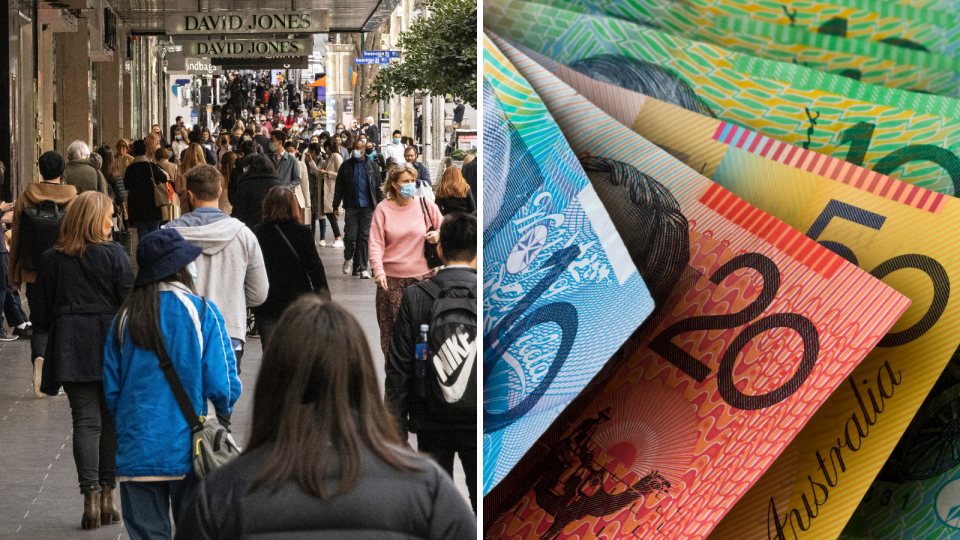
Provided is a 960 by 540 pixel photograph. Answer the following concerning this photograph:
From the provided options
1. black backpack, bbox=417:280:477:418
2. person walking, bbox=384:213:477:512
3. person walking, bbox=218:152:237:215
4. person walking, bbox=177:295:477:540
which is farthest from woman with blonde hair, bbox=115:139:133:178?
person walking, bbox=177:295:477:540

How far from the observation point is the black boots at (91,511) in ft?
12.6

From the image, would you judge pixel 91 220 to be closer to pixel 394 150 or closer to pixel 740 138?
pixel 740 138

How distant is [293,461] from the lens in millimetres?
1502

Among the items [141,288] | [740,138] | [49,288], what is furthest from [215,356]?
[740,138]

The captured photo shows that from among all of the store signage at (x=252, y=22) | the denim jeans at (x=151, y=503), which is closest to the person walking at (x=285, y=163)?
the store signage at (x=252, y=22)

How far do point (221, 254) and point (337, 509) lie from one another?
248cm

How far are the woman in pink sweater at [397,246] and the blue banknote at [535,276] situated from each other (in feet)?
6.98

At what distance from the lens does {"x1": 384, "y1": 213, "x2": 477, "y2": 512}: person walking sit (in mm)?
2285

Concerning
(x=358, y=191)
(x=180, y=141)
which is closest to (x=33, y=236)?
(x=358, y=191)

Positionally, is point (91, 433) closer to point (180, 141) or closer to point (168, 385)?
point (168, 385)

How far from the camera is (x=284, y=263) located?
4551mm

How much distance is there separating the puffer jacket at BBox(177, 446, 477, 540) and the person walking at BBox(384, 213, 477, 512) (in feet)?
2.28

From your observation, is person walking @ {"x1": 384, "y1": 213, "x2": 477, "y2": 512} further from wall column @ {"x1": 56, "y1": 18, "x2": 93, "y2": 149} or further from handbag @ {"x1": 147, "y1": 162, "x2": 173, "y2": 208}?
wall column @ {"x1": 56, "y1": 18, "x2": 93, "y2": 149}

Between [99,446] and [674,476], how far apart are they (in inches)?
122
